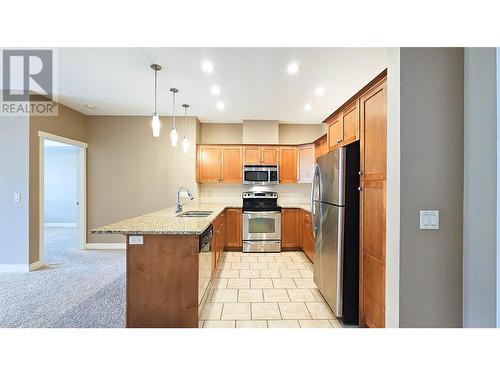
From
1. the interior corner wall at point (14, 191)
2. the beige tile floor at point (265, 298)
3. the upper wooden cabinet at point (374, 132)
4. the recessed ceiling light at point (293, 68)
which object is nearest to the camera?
the upper wooden cabinet at point (374, 132)

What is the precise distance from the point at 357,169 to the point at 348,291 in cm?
114

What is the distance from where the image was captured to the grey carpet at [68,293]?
2299 millimetres

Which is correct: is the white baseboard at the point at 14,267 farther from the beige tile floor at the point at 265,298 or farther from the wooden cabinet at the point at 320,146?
the wooden cabinet at the point at 320,146

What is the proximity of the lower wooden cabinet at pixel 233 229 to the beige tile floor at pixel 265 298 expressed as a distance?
24.8 inches

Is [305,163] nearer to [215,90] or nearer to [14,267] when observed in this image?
[215,90]

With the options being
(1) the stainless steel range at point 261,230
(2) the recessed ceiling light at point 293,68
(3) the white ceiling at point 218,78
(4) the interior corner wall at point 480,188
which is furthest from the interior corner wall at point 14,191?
(4) the interior corner wall at point 480,188

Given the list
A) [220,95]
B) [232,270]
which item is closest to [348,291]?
[232,270]

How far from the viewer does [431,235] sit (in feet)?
4.58

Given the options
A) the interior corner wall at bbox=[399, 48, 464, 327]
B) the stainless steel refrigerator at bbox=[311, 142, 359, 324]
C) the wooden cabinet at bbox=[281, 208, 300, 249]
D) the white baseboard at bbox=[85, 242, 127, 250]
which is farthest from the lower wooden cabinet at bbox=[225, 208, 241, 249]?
the interior corner wall at bbox=[399, 48, 464, 327]

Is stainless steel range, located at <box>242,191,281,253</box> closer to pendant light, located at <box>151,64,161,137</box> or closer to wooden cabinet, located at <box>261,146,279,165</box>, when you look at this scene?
wooden cabinet, located at <box>261,146,279,165</box>

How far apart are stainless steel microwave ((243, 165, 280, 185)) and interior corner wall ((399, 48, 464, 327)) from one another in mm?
3648

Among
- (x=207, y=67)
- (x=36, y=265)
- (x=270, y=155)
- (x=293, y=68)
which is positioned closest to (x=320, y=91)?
(x=293, y=68)

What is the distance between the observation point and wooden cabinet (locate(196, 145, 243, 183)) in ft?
16.5

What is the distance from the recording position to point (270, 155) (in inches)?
200
